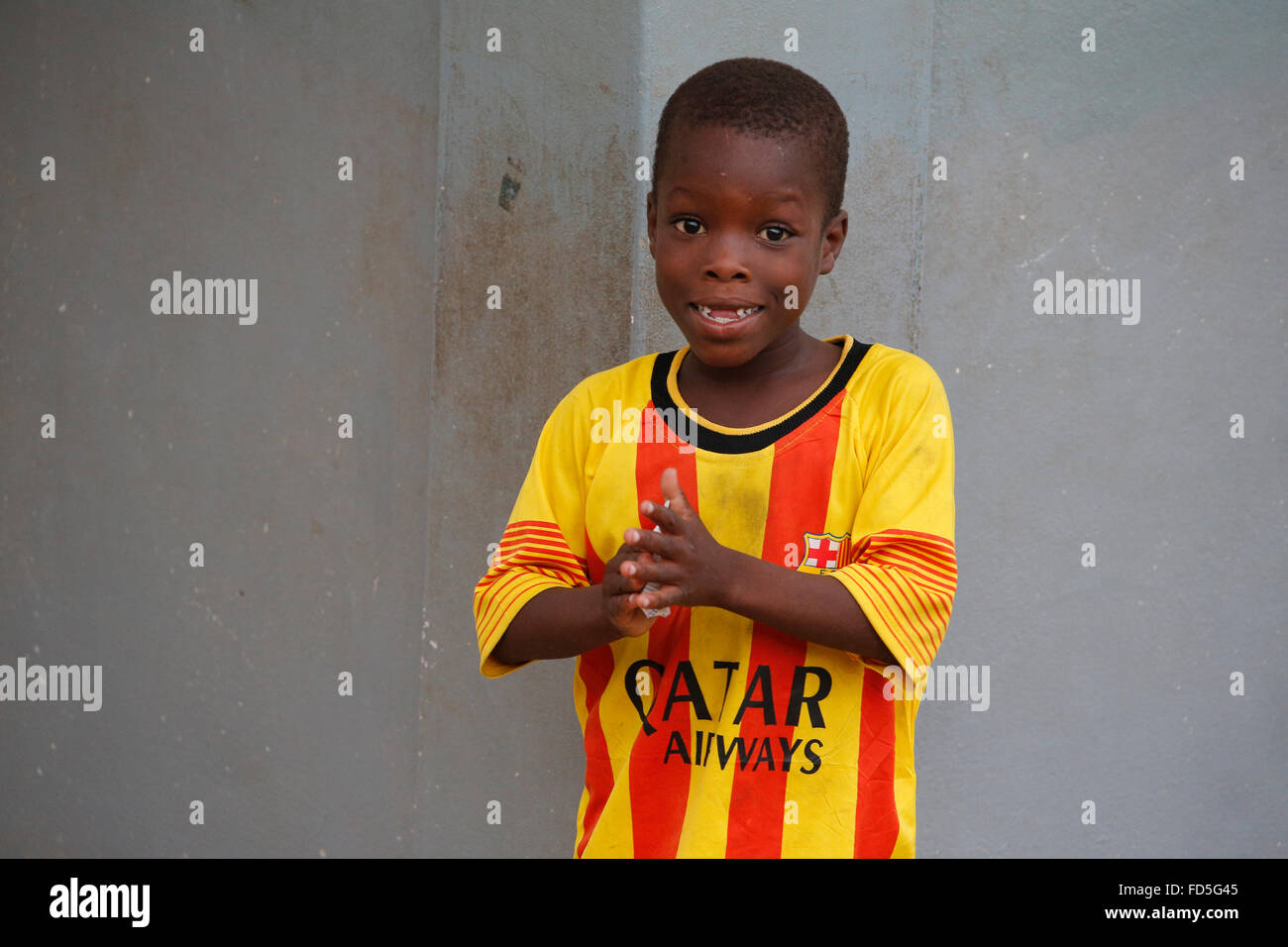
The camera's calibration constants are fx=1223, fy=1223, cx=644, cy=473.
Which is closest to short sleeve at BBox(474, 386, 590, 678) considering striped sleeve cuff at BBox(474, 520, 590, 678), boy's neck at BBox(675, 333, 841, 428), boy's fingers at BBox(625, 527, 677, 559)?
striped sleeve cuff at BBox(474, 520, 590, 678)

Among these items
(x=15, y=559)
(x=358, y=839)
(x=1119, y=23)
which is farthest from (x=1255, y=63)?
(x=15, y=559)

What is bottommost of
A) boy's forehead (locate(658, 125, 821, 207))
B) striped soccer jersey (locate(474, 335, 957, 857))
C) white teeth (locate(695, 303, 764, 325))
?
striped soccer jersey (locate(474, 335, 957, 857))

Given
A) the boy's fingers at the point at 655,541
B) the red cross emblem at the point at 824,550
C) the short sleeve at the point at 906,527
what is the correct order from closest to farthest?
1. the boy's fingers at the point at 655,541
2. the short sleeve at the point at 906,527
3. the red cross emblem at the point at 824,550

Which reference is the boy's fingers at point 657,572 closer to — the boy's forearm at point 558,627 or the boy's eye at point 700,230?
the boy's forearm at point 558,627

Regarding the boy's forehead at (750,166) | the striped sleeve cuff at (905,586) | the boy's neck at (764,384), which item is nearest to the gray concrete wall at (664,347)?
the boy's neck at (764,384)

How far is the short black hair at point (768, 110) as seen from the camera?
73.0 inches

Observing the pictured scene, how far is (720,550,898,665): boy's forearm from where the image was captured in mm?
1713

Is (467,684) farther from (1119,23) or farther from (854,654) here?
(1119,23)

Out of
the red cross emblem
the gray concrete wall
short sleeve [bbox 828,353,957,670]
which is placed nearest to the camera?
short sleeve [bbox 828,353,957,670]

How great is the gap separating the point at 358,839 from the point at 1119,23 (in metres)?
2.74

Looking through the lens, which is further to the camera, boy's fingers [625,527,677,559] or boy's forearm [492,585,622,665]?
boy's forearm [492,585,622,665]

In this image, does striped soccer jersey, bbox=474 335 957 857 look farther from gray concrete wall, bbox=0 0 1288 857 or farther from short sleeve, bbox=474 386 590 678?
gray concrete wall, bbox=0 0 1288 857

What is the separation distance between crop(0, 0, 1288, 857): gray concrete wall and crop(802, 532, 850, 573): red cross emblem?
0.85m

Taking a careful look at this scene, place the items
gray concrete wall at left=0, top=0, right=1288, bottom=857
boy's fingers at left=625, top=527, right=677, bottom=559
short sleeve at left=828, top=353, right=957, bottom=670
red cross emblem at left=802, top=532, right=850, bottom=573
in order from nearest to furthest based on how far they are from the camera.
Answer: boy's fingers at left=625, top=527, right=677, bottom=559
short sleeve at left=828, top=353, right=957, bottom=670
red cross emblem at left=802, top=532, right=850, bottom=573
gray concrete wall at left=0, top=0, right=1288, bottom=857
